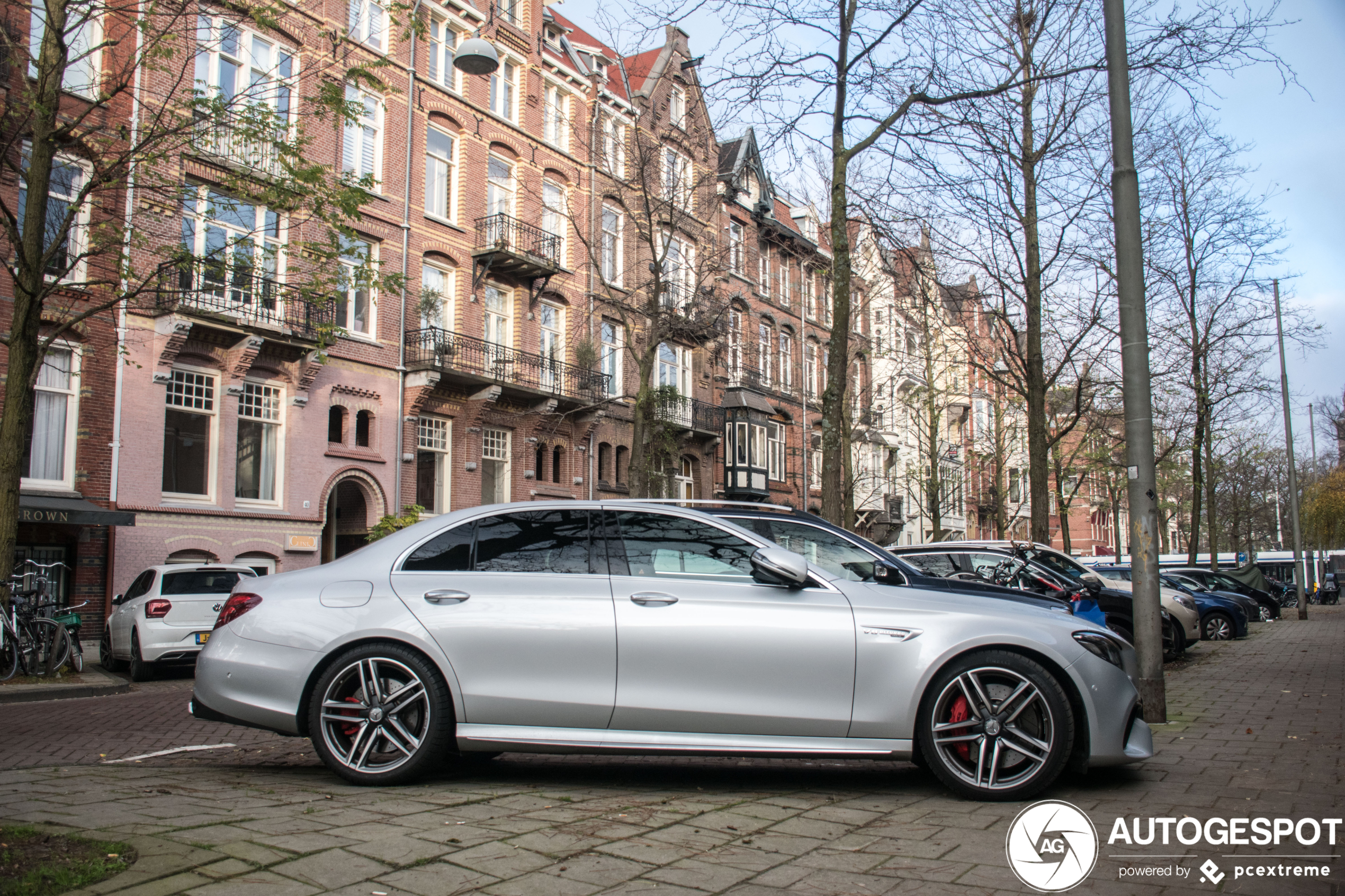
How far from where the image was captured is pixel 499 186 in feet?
98.2

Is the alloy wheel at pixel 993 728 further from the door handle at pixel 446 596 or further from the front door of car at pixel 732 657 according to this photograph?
the door handle at pixel 446 596

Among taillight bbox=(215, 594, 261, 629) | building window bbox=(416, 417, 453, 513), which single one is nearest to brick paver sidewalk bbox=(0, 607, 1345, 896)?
taillight bbox=(215, 594, 261, 629)

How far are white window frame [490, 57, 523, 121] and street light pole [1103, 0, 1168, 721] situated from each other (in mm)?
23301

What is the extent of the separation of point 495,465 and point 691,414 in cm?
1014

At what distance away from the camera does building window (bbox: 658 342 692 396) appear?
122 ft

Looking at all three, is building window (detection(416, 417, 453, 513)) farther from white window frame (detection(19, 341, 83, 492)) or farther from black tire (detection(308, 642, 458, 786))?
black tire (detection(308, 642, 458, 786))

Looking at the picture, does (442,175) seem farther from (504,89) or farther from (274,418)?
(274,418)

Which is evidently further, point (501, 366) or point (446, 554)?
point (501, 366)

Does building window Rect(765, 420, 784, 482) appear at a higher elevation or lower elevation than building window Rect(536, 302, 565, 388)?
lower

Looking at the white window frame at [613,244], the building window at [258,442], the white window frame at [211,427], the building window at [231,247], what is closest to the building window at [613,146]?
the white window frame at [613,244]

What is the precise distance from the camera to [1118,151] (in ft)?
29.7

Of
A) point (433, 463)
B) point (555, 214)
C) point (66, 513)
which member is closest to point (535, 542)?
point (66, 513)

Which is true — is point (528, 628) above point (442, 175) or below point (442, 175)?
below

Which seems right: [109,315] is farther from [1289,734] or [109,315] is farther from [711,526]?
[1289,734]
